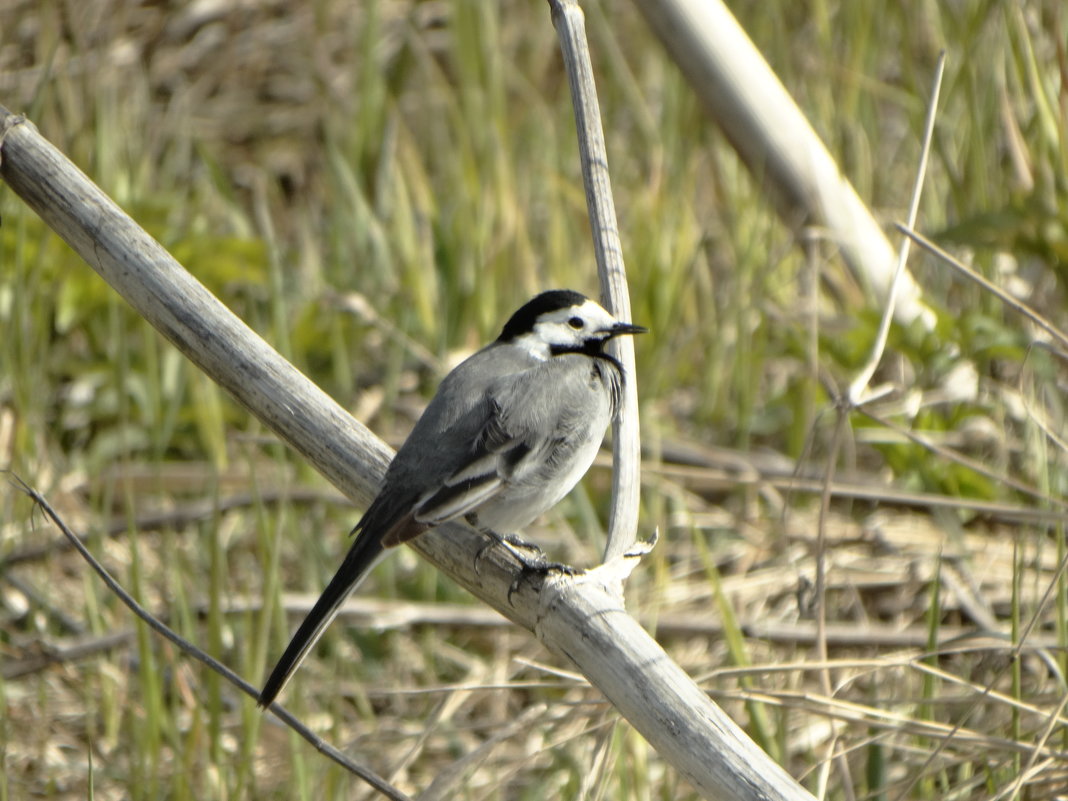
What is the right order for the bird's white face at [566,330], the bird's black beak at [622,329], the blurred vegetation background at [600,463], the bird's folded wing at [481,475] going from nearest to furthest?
the bird's folded wing at [481,475]
the bird's black beak at [622,329]
the blurred vegetation background at [600,463]
the bird's white face at [566,330]

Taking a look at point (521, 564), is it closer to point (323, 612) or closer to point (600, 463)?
point (323, 612)

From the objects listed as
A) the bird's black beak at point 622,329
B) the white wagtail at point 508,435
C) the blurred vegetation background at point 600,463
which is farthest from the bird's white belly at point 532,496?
the blurred vegetation background at point 600,463

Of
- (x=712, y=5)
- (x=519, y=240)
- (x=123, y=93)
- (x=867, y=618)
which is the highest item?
(x=123, y=93)

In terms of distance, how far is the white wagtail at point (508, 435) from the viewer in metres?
2.68

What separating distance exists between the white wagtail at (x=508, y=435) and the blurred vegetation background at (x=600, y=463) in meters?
0.39

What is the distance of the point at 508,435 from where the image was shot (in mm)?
2975

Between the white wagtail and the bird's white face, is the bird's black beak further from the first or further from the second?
the bird's white face

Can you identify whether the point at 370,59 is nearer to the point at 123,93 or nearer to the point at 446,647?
the point at 123,93

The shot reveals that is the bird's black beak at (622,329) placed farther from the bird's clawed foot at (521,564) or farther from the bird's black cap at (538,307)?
the bird's clawed foot at (521,564)

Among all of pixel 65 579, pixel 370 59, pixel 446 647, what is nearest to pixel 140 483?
pixel 65 579

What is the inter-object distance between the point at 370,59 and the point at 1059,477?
351 centimetres

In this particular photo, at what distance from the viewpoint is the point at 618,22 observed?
23.5ft

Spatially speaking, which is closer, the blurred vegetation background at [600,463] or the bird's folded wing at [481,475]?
the bird's folded wing at [481,475]

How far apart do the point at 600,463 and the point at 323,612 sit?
141 cm
